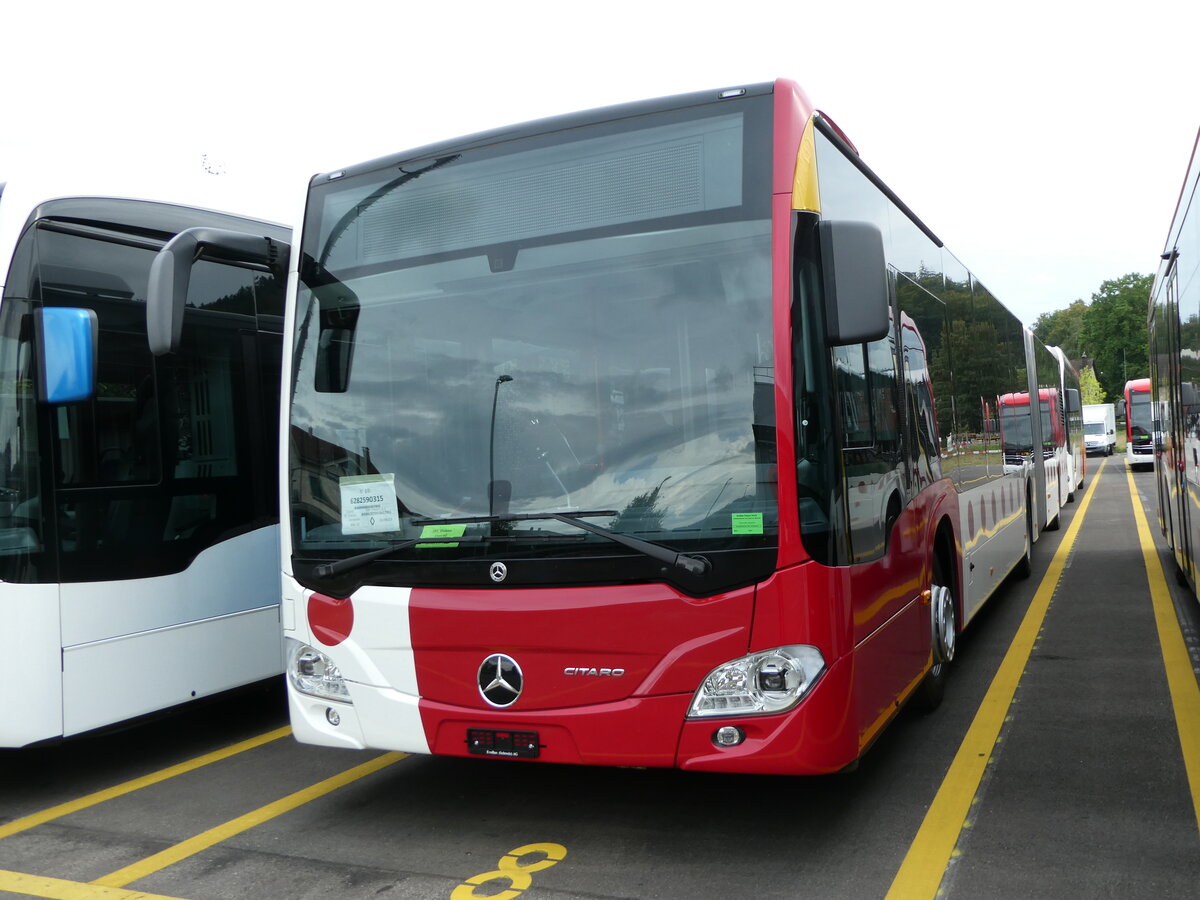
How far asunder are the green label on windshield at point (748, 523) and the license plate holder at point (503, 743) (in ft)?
3.69

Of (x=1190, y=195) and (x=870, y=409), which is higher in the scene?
(x=1190, y=195)

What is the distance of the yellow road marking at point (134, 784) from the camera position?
542 cm

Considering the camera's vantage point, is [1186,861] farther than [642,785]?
No

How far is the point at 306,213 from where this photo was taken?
203 inches

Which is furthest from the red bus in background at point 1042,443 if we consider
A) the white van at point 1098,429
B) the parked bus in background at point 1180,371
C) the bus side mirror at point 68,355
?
the white van at point 1098,429

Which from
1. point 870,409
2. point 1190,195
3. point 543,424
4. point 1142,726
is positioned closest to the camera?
point 543,424

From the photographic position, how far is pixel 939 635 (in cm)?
652

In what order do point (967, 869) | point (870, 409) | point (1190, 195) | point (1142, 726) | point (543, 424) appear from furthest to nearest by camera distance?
point (1190, 195) < point (1142, 726) < point (870, 409) < point (543, 424) < point (967, 869)

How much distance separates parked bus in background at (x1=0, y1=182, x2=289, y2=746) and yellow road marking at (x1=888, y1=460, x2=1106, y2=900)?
3687mm

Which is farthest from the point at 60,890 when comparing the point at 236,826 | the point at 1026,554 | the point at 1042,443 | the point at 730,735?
the point at 1042,443

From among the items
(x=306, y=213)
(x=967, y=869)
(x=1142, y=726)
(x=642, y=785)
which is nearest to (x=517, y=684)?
(x=642, y=785)

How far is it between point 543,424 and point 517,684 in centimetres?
101

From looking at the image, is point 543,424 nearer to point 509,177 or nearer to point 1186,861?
point 509,177

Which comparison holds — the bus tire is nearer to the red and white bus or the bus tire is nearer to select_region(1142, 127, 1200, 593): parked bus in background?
select_region(1142, 127, 1200, 593): parked bus in background
